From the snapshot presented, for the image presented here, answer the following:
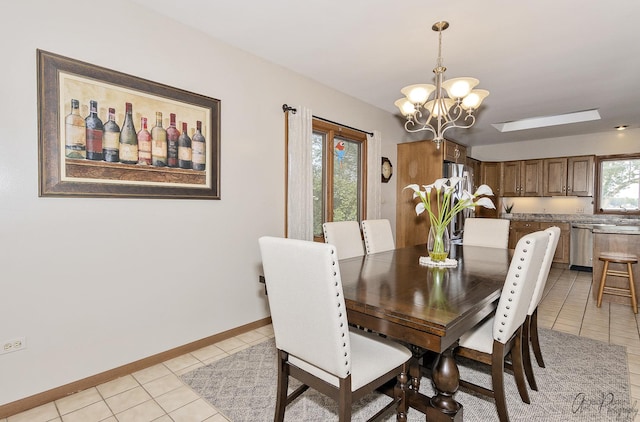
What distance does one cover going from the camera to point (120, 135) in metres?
2.21

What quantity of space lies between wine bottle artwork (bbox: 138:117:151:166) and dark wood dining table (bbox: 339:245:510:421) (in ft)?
5.27

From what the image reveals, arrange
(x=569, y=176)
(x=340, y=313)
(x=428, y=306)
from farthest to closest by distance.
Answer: (x=569, y=176)
(x=428, y=306)
(x=340, y=313)

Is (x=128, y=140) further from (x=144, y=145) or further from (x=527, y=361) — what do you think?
Answer: (x=527, y=361)

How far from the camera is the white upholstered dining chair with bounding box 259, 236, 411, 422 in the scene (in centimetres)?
Answer: 125

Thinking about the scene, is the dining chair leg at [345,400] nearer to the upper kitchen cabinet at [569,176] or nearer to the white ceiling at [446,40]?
the white ceiling at [446,40]

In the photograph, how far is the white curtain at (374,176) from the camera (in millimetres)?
4293

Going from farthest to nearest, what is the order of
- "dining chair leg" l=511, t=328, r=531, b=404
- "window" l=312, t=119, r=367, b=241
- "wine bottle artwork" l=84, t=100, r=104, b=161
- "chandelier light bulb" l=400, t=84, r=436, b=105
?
"window" l=312, t=119, r=367, b=241 < "chandelier light bulb" l=400, t=84, r=436, b=105 < "wine bottle artwork" l=84, t=100, r=104, b=161 < "dining chair leg" l=511, t=328, r=531, b=404

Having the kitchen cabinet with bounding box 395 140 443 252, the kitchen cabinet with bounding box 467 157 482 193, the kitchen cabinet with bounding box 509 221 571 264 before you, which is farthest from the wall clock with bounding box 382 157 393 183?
the kitchen cabinet with bounding box 509 221 571 264

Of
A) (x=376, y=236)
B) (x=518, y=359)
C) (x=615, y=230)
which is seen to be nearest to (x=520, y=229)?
(x=615, y=230)

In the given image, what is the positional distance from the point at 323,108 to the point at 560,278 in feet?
15.6

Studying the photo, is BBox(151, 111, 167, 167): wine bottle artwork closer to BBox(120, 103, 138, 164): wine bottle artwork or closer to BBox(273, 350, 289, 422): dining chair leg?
BBox(120, 103, 138, 164): wine bottle artwork

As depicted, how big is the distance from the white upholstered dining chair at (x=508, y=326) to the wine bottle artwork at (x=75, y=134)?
8.33ft

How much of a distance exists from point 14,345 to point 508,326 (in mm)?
2696

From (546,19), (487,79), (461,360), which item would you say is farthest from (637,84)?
(461,360)
